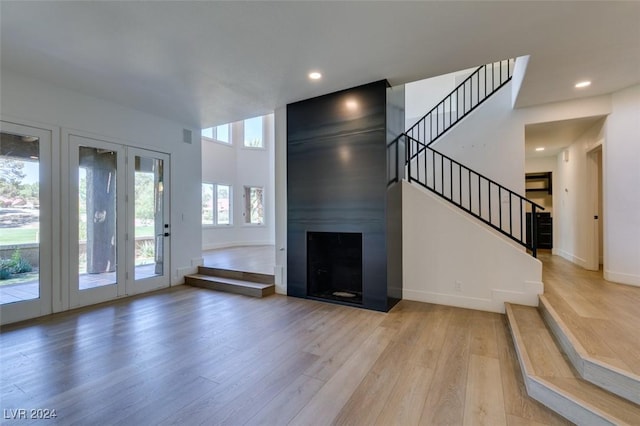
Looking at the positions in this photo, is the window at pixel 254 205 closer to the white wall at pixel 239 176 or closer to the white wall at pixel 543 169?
the white wall at pixel 239 176

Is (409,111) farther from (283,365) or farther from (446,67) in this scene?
(283,365)

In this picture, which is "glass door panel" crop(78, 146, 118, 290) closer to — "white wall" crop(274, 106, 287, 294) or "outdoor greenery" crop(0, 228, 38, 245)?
"outdoor greenery" crop(0, 228, 38, 245)

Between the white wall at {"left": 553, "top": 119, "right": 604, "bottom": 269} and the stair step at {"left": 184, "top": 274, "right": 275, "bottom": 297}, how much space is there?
587 centimetres

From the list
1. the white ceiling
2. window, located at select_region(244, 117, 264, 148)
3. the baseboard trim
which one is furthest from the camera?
window, located at select_region(244, 117, 264, 148)

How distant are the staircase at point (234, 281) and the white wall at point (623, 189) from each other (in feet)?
17.3

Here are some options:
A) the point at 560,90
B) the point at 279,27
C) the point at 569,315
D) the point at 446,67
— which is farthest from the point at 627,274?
the point at 279,27

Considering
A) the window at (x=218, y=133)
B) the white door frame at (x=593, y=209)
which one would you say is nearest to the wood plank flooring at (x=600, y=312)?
the white door frame at (x=593, y=209)

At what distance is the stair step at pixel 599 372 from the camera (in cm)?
190

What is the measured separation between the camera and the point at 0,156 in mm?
3469

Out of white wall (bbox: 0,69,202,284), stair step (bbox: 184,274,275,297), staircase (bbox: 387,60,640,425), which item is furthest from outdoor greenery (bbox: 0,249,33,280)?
staircase (bbox: 387,60,640,425)

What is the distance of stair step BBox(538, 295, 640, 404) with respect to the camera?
190 centimetres

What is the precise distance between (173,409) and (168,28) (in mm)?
3183

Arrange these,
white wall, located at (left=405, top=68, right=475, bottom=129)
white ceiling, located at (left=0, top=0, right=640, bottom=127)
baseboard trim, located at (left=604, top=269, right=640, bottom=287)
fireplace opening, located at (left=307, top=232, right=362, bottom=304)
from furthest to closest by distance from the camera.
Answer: white wall, located at (left=405, top=68, right=475, bottom=129) → fireplace opening, located at (left=307, top=232, right=362, bottom=304) → baseboard trim, located at (left=604, top=269, right=640, bottom=287) → white ceiling, located at (left=0, top=0, right=640, bottom=127)

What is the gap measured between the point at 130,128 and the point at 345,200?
12.5 feet
